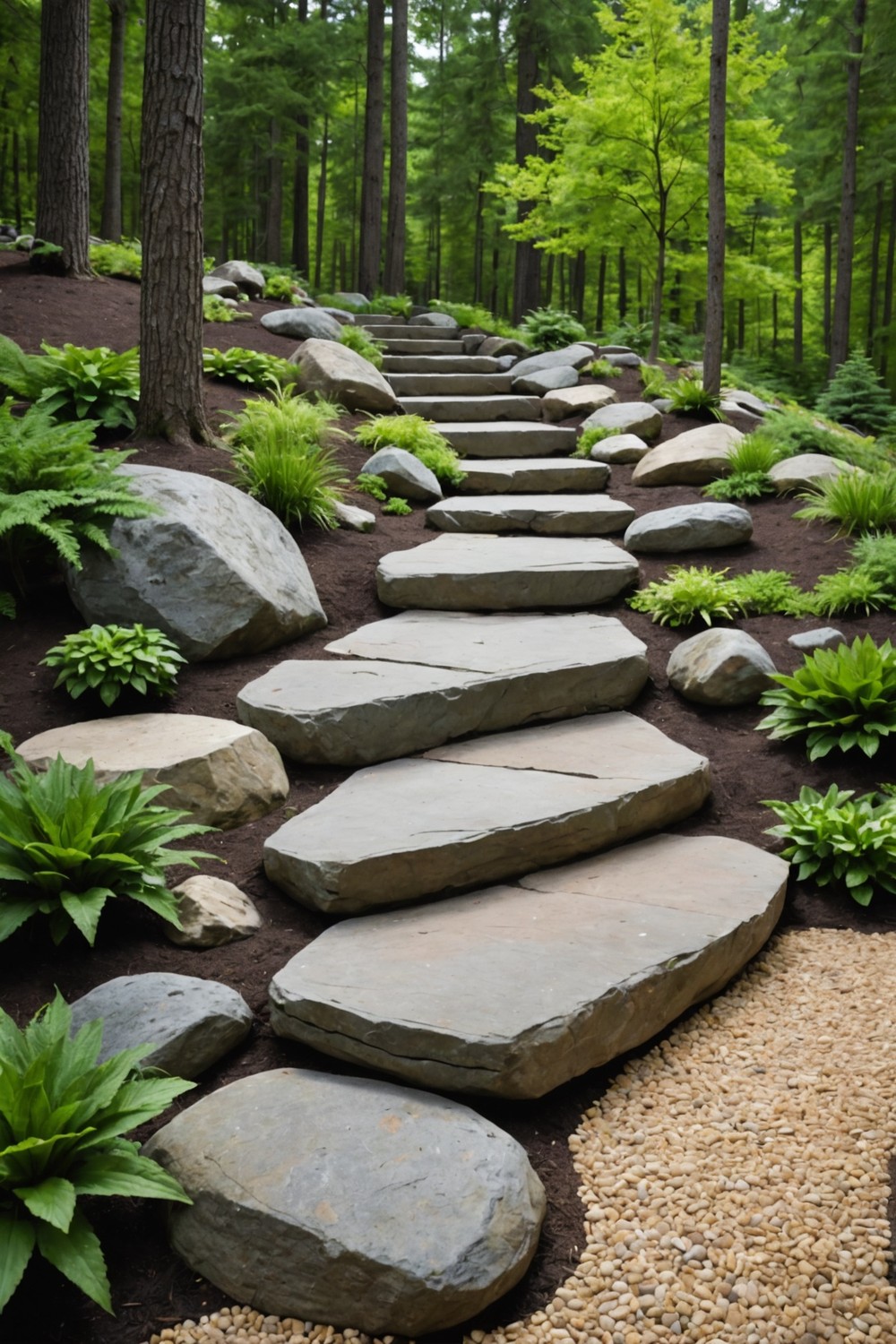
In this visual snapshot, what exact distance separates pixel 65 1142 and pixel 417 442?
23.0 feet

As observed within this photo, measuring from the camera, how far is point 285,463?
6289 mm

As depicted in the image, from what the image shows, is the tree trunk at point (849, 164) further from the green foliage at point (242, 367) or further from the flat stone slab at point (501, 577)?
the flat stone slab at point (501, 577)

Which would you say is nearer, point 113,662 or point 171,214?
point 113,662

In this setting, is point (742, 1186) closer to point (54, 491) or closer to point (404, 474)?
point (54, 491)

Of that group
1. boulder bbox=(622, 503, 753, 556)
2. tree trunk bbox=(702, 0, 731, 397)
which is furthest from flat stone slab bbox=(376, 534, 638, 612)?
tree trunk bbox=(702, 0, 731, 397)

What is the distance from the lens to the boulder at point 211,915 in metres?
3.35

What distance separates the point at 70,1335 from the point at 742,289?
51.4 feet

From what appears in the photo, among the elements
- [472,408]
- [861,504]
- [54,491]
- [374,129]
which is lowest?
[54,491]

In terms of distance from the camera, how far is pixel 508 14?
59.0 feet

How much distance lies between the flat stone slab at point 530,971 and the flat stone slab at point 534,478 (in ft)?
16.7

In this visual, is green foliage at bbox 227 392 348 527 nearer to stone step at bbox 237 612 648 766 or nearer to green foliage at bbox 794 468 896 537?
stone step at bbox 237 612 648 766

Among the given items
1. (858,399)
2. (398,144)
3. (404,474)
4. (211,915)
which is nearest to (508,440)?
(404,474)

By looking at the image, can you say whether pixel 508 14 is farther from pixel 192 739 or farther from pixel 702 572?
pixel 192 739

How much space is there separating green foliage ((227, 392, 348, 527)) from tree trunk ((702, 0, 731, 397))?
17.0ft
